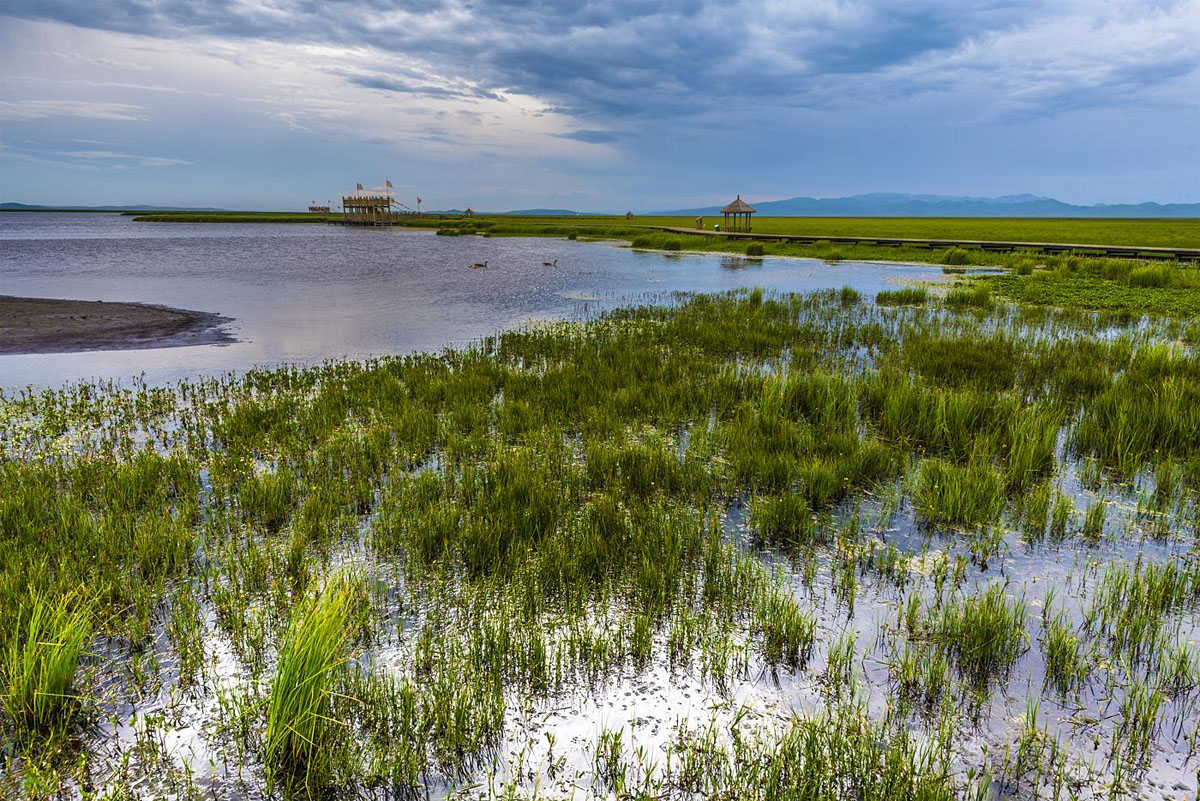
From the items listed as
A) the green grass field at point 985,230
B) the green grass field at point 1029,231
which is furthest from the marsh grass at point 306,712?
the green grass field at point 985,230

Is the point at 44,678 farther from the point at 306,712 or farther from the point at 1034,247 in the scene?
the point at 1034,247

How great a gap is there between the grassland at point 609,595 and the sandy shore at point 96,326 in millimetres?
6888

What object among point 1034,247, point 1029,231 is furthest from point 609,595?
point 1029,231

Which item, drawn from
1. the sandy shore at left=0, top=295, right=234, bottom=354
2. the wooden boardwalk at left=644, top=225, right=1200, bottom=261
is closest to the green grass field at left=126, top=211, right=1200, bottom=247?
the wooden boardwalk at left=644, top=225, right=1200, bottom=261

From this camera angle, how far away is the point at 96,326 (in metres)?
18.4

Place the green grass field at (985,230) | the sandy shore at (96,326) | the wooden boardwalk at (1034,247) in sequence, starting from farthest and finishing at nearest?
the green grass field at (985,230) < the wooden boardwalk at (1034,247) < the sandy shore at (96,326)

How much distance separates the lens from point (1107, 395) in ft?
31.6

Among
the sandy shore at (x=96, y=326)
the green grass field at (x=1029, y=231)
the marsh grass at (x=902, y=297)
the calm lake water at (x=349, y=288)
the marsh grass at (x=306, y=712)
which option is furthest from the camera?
the green grass field at (x=1029, y=231)

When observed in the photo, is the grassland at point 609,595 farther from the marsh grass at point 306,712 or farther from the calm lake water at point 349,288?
the calm lake water at point 349,288

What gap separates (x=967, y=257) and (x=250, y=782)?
4203 centimetres

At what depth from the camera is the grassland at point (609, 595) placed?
357cm

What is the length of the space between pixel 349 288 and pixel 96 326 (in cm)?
1181

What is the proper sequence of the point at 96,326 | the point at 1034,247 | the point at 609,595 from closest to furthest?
the point at 609,595 → the point at 96,326 → the point at 1034,247

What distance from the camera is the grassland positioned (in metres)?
3.57
